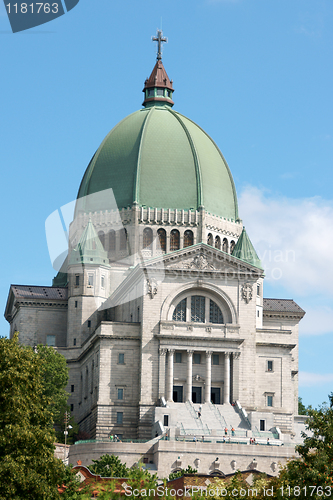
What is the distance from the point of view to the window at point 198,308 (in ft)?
347

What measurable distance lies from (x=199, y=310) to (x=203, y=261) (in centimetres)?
464

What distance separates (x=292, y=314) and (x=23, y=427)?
65560 mm

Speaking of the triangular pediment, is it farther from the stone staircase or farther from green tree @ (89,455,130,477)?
green tree @ (89,455,130,477)

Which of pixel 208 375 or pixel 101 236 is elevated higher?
pixel 101 236

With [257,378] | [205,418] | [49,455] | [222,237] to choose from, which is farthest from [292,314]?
[49,455]

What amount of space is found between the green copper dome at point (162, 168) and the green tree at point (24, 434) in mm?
56973

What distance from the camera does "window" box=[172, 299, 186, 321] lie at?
105438 mm

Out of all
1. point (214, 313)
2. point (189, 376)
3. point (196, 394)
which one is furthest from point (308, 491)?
point (214, 313)

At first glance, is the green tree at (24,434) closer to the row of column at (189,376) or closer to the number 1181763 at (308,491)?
the number 1181763 at (308,491)

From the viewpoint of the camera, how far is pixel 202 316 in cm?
10588

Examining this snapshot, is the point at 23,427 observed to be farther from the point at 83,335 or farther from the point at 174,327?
the point at 83,335

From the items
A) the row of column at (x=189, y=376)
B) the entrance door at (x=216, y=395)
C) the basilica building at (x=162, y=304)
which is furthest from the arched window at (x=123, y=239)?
the entrance door at (x=216, y=395)

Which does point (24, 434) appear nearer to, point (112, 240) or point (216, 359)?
point (216, 359)

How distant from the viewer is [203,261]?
348ft
